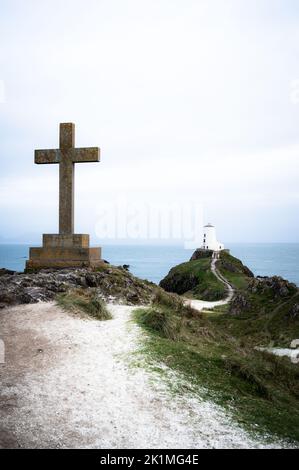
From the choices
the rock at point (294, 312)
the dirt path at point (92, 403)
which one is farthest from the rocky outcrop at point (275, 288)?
the dirt path at point (92, 403)

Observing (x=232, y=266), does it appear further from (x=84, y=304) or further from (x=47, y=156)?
(x=84, y=304)

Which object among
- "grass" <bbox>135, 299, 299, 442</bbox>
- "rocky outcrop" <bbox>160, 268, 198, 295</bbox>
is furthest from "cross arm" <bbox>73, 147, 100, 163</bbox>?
"rocky outcrop" <bbox>160, 268, 198, 295</bbox>

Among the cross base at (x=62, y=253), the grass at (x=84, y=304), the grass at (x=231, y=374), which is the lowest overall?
the grass at (x=231, y=374)

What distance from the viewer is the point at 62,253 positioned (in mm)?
16375

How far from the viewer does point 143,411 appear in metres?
6.18

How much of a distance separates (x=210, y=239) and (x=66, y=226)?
74.7m

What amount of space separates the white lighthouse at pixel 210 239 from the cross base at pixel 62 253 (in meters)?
74.0

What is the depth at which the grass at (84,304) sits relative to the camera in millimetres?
11414

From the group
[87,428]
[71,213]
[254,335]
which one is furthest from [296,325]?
[87,428]

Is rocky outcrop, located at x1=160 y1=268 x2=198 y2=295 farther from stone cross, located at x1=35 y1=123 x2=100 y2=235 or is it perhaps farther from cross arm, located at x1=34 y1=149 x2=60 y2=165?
cross arm, located at x1=34 y1=149 x2=60 y2=165

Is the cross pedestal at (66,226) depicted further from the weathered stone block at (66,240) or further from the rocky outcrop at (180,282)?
the rocky outcrop at (180,282)

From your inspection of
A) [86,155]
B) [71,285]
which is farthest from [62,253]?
[86,155]

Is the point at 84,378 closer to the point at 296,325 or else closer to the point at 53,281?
the point at 53,281

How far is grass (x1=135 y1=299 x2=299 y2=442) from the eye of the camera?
6.56 meters
